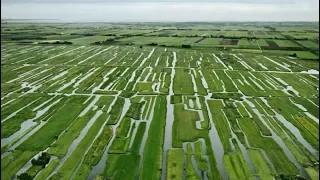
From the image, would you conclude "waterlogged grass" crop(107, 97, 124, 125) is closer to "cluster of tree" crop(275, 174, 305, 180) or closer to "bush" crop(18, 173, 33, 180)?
"bush" crop(18, 173, 33, 180)

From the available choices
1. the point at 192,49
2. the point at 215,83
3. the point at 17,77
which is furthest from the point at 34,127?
the point at 192,49

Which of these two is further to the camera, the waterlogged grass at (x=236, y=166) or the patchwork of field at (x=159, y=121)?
the patchwork of field at (x=159, y=121)

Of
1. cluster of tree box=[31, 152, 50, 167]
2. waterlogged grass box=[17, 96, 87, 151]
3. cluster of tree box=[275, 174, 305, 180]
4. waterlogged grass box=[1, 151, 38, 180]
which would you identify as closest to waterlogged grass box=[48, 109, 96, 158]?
waterlogged grass box=[17, 96, 87, 151]

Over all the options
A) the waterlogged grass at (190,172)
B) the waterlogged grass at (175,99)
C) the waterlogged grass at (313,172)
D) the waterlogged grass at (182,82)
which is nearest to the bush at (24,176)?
the waterlogged grass at (190,172)

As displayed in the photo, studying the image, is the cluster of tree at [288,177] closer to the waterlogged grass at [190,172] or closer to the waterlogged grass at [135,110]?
the waterlogged grass at [190,172]

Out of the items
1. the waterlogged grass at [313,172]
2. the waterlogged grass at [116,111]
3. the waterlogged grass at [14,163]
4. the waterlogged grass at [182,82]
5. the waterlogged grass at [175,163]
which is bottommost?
the waterlogged grass at [14,163]

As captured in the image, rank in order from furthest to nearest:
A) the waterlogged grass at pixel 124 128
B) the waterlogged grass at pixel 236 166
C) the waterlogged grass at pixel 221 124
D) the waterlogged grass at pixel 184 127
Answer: the waterlogged grass at pixel 124 128
the waterlogged grass at pixel 184 127
the waterlogged grass at pixel 221 124
the waterlogged grass at pixel 236 166

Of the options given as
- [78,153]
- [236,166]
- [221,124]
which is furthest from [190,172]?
[221,124]

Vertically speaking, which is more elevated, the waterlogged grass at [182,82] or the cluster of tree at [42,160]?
the waterlogged grass at [182,82]
